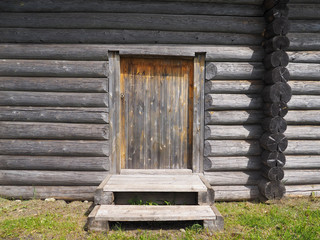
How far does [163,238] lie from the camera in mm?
2883

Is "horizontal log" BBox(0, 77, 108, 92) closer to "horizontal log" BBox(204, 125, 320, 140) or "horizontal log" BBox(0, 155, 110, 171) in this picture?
"horizontal log" BBox(0, 155, 110, 171)

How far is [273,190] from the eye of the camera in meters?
3.73

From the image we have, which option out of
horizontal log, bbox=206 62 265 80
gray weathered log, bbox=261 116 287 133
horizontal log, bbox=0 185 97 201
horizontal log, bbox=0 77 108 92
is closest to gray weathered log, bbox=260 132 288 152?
gray weathered log, bbox=261 116 287 133

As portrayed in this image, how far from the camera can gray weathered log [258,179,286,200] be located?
3.72 meters

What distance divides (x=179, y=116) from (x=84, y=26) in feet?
7.99

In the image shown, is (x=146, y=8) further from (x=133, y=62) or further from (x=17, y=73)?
(x=17, y=73)

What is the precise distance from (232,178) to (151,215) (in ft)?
6.18

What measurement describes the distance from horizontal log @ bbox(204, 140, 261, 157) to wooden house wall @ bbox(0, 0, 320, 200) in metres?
0.02

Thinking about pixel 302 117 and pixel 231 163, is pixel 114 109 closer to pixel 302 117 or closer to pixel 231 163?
pixel 231 163

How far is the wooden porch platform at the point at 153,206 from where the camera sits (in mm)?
2920

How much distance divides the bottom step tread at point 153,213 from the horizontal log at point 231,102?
182 centimetres

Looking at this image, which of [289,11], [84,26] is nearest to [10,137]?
[84,26]

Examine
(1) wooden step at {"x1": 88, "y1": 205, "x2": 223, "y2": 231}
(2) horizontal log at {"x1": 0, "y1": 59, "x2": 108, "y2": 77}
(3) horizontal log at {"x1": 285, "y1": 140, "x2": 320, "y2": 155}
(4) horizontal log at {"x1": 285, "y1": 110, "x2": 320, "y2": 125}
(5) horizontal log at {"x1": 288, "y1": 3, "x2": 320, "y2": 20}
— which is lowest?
(1) wooden step at {"x1": 88, "y1": 205, "x2": 223, "y2": 231}

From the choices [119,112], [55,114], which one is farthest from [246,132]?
[55,114]
